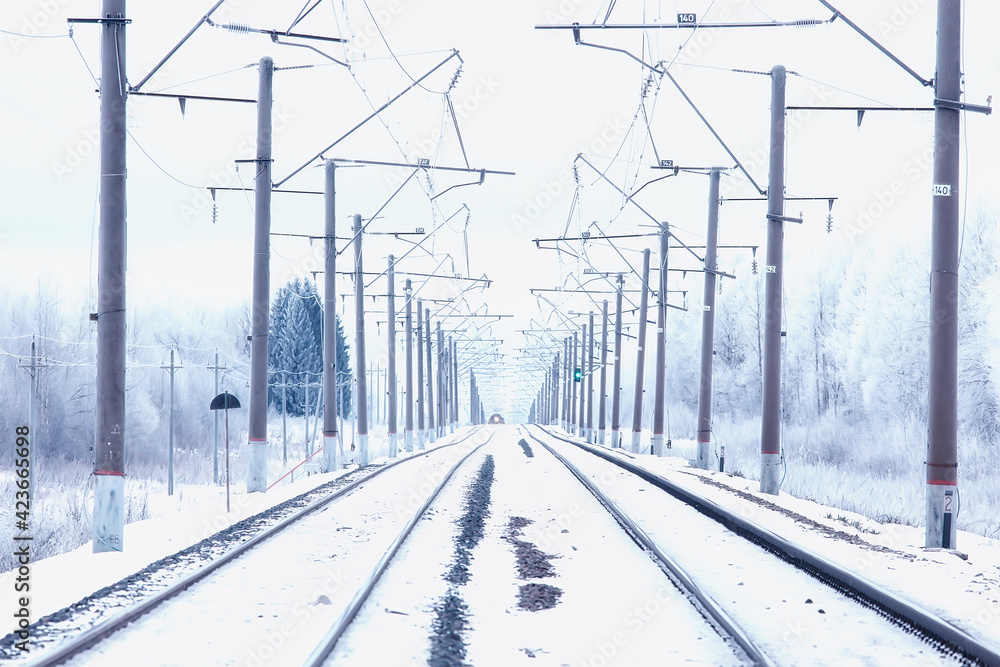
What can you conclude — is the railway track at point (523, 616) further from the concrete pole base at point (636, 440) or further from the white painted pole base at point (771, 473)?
the concrete pole base at point (636, 440)

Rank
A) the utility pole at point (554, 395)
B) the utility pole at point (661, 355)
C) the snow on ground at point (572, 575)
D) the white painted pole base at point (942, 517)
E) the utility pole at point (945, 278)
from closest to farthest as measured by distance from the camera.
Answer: the snow on ground at point (572, 575) → the white painted pole base at point (942, 517) → the utility pole at point (945, 278) → the utility pole at point (661, 355) → the utility pole at point (554, 395)

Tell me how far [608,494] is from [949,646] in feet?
43.9

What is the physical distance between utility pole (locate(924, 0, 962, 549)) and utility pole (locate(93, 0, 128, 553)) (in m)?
10.7

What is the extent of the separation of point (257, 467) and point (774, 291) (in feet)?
38.1

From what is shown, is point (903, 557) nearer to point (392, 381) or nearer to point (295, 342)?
point (392, 381)

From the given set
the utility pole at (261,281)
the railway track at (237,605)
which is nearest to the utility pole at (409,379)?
the utility pole at (261,281)

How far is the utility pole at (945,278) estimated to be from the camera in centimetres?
1377

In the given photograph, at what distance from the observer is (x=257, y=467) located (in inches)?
891

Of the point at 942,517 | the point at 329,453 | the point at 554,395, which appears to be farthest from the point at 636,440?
the point at 554,395

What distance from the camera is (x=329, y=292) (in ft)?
97.0

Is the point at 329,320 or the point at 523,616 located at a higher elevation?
the point at 329,320

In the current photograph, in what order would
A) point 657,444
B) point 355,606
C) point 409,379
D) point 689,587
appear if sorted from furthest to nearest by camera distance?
point 409,379
point 657,444
point 689,587
point 355,606

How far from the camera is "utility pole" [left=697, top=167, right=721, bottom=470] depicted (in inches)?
1176

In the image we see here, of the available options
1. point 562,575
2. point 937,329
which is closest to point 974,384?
point 937,329
